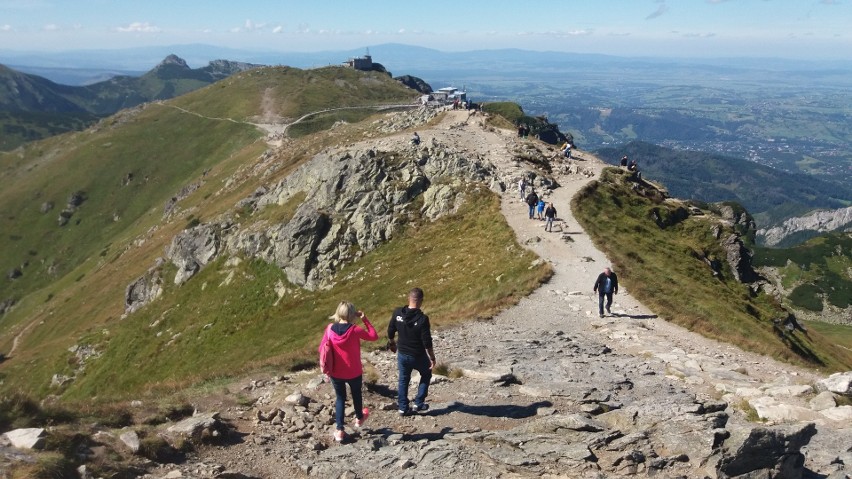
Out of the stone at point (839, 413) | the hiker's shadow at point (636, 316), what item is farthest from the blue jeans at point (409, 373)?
the hiker's shadow at point (636, 316)

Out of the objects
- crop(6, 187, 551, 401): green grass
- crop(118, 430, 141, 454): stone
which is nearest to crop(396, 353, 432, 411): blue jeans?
crop(118, 430, 141, 454): stone

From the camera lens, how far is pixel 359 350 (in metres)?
13.2

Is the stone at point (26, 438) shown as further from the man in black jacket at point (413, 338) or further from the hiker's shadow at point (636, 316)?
the hiker's shadow at point (636, 316)

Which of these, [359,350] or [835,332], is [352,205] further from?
[835,332]

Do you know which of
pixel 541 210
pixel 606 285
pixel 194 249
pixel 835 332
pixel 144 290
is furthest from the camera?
pixel 835 332

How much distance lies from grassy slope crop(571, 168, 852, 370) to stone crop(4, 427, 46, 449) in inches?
1063

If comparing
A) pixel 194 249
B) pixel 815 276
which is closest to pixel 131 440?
pixel 194 249

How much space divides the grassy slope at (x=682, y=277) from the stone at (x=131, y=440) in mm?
25218

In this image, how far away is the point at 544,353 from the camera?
22.0 m

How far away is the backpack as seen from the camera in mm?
12922

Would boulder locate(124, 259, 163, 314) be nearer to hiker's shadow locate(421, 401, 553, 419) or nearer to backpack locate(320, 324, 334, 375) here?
hiker's shadow locate(421, 401, 553, 419)

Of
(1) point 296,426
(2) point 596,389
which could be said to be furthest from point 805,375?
A: (1) point 296,426

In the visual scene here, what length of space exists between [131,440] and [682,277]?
3633cm

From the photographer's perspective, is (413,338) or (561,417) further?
(413,338)
